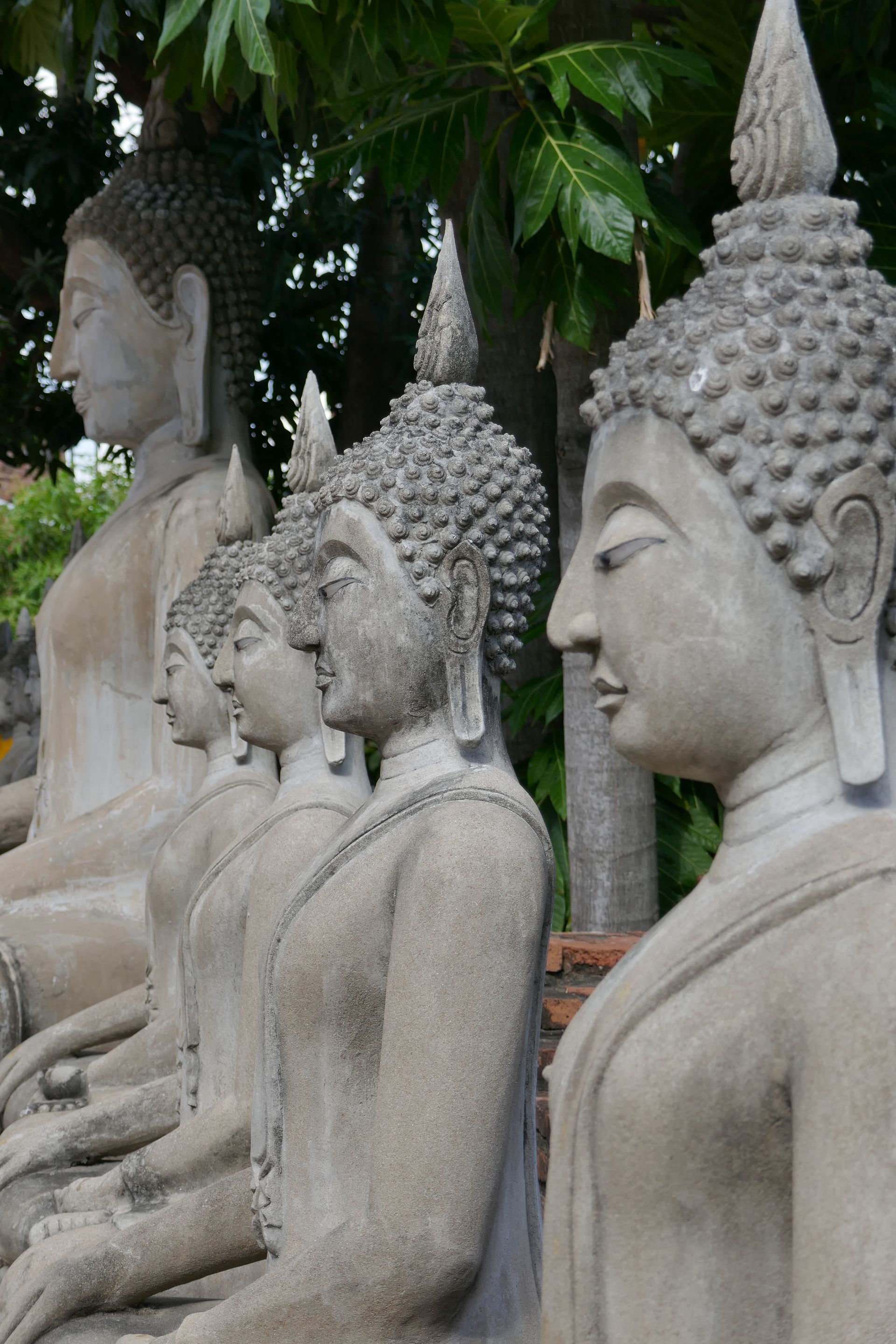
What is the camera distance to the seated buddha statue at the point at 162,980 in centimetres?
406

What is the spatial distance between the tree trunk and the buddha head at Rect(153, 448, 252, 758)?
2.88 feet

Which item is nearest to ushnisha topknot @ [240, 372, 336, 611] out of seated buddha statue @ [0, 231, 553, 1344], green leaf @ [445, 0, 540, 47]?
seated buddha statue @ [0, 231, 553, 1344]

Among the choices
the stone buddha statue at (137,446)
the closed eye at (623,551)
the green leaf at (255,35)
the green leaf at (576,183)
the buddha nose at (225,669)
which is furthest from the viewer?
the stone buddha statue at (137,446)

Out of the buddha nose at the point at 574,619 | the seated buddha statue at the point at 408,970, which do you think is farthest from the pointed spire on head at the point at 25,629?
the buddha nose at the point at 574,619

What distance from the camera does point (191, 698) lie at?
4551 millimetres

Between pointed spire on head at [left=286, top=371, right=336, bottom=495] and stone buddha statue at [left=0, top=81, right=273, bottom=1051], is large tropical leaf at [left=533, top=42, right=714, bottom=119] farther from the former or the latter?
stone buddha statue at [left=0, top=81, right=273, bottom=1051]

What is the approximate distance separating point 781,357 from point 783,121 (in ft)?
1.06

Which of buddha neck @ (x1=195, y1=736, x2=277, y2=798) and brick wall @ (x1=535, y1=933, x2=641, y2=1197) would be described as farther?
buddha neck @ (x1=195, y1=736, x2=277, y2=798)

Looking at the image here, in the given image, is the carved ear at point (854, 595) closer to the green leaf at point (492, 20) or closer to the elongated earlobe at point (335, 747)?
the elongated earlobe at point (335, 747)

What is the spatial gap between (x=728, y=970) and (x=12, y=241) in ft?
21.6

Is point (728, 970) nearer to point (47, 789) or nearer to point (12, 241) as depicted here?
point (47, 789)

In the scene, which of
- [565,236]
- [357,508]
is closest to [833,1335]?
[357,508]

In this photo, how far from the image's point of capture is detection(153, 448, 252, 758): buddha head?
453cm

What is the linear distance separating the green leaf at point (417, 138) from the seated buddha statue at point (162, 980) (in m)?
0.90
